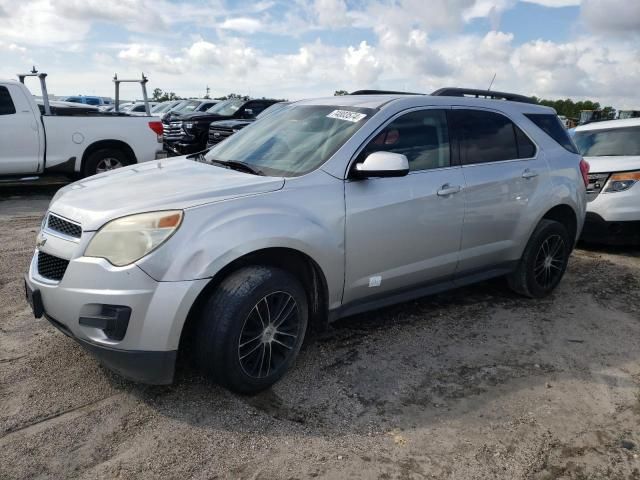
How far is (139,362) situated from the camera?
9.11ft

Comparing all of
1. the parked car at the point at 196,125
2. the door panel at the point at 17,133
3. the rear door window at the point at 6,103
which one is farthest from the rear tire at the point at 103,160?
the parked car at the point at 196,125

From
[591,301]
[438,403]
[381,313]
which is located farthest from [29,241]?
[591,301]

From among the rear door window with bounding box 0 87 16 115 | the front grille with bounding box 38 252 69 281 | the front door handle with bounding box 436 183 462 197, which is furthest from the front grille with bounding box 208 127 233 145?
the front grille with bounding box 38 252 69 281

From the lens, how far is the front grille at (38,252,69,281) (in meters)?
2.94

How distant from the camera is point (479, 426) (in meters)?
2.96

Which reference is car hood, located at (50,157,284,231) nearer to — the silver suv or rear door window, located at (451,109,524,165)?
the silver suv

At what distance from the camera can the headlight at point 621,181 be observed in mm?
6426

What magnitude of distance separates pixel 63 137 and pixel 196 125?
19.7ft

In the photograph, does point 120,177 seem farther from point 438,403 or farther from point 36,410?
point 438,403

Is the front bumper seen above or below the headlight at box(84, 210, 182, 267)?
below

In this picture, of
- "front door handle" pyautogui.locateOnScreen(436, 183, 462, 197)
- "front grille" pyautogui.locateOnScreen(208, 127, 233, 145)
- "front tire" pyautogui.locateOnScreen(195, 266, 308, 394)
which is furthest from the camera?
"front grille" pyautogui.locateOnScreen(208, 127, 233, 145)

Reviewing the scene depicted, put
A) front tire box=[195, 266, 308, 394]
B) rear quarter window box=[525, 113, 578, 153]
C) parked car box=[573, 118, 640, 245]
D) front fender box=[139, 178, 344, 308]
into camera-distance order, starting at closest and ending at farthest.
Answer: front fender box=[139, 178, 344, 308] < front tire box=[195, 266, 308, 394] < rear quarter window box=[525, 113, 578, 153] < parked car box=[573, 118, 640, 245]

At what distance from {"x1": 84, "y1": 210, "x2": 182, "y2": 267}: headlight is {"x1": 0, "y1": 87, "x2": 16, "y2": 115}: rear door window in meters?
7.17

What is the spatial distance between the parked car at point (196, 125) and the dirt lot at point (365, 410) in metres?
10.9
